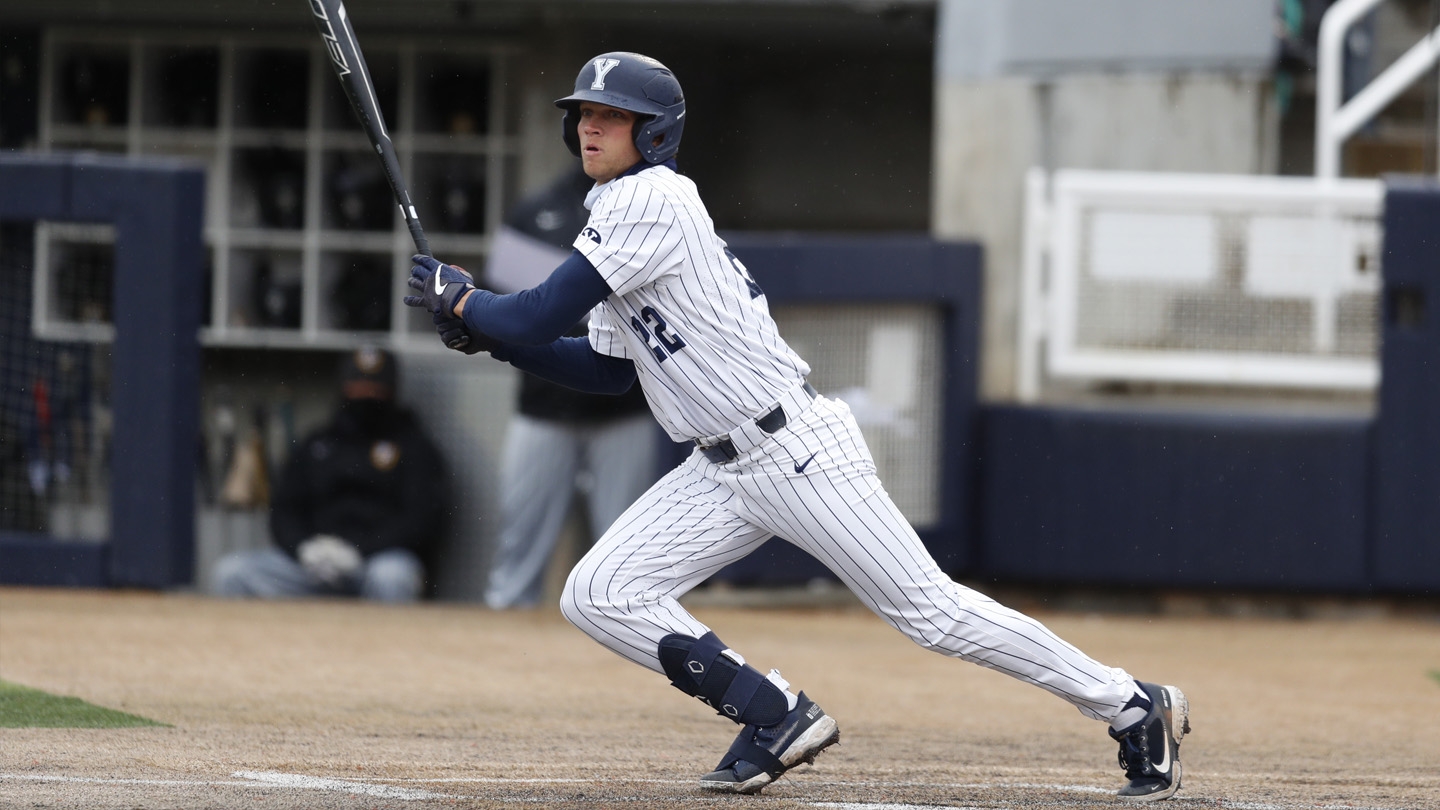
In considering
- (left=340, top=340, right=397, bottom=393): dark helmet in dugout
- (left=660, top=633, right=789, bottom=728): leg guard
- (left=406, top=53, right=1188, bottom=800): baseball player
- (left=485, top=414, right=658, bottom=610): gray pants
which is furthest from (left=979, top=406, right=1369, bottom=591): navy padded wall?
(left=660, top=633, right=789, bottom=728): leg guard

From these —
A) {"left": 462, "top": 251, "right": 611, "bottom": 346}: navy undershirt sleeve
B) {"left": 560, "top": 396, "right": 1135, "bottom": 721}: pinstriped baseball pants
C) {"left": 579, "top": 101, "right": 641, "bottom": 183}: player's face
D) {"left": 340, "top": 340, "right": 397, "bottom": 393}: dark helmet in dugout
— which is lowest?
{"left": 560, "top": 396, "right": 1135, "bottom": 721}: pinstriped baseball pants

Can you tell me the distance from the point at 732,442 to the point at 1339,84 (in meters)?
6.21

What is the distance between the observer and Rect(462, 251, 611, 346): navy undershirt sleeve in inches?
146

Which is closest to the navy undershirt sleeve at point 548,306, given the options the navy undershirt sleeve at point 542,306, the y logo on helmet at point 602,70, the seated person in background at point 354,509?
the navy undershirt sleeve at point 542,306

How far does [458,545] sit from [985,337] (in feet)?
9.64

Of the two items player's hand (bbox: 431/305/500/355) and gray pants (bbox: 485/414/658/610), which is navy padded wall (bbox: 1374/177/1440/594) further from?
player's hand (bbox: 431/305/500/355)

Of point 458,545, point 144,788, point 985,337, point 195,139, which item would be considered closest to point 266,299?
point 195,139

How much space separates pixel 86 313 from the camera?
8109 mm

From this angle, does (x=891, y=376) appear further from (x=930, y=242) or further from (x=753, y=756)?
(x=753, y=756)

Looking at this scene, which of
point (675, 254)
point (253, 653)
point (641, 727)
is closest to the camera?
point (675, 254)

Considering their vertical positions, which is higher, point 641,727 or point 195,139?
point 195,139

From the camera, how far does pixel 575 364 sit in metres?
4.19

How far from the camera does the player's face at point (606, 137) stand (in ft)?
12.8

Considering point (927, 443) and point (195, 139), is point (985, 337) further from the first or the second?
point (195, 139)
